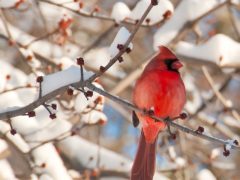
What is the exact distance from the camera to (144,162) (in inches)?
112

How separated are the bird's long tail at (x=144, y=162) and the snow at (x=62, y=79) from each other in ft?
2.49

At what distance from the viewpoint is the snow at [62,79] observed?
213cm

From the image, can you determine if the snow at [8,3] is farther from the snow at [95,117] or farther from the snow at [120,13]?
the snow at [95,117]

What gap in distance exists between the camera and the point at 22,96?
355cm

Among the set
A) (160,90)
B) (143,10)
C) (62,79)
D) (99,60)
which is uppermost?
(99,60)

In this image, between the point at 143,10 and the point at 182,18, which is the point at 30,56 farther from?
the point at 182,18

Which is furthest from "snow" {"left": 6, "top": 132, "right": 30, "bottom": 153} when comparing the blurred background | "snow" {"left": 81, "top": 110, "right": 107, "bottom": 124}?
"snow" {"left": 81, "top": 110, "right": 107, "bottom": 124}

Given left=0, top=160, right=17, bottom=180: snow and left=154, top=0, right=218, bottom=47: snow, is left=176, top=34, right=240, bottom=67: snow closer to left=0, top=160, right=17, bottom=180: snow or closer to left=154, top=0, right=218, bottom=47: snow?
left=154, top=0, right=218, bottom=47: snow

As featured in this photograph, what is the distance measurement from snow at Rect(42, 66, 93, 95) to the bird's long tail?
76 cm

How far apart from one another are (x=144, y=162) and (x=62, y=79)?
845mm

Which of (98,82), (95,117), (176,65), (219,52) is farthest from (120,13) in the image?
(176,65)

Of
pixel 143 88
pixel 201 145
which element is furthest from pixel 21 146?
pixel 201 145

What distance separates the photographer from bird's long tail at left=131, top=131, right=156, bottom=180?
2.79 meters

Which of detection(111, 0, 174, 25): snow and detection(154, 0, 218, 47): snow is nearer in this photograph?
detection(111, 0, 174, 25): snow
